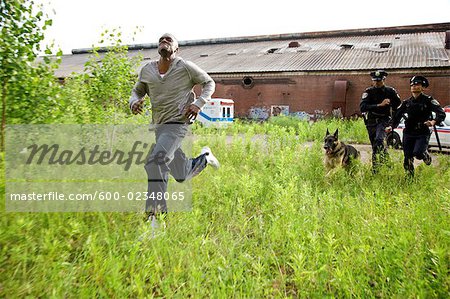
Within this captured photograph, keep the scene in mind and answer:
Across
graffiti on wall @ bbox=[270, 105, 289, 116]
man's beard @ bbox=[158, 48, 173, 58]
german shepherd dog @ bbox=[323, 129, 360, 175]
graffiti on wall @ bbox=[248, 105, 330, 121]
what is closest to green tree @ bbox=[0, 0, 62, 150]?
man's beard @ bbox=[158, 48, 173, 58]

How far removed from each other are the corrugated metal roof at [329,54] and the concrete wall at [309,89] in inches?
20.2

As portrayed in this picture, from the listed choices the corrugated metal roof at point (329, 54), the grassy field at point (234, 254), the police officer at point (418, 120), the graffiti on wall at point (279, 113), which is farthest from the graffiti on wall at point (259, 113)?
the grassy field at point (234, 254)

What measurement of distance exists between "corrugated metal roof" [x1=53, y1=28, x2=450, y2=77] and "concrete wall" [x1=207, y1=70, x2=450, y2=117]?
0.51 metres

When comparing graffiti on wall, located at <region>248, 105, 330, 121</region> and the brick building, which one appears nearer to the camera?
the brick building

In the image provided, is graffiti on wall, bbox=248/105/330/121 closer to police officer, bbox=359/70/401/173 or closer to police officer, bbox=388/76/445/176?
police officer, bbox=359/70/401/173

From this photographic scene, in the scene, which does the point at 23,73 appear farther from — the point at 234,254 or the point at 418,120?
the point at 418,120

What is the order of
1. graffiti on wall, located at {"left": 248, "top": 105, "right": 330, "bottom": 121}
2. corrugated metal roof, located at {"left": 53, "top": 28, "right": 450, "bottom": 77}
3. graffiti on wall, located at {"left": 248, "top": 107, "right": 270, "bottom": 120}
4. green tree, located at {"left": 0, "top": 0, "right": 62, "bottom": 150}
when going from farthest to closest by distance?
graffiti on wall, located at {"left": 248, "top": 107, "right": 270, "bottom": 120} → graffiti on wall, located at {"left": 248, "top": 105, "right": 330, "bottom": 121} → corrugated metal roof, located at {"left": 53, "top": 28, "right": 450, "bottom": 77} → green tree, located at {"left": 0, "top": 0, "right": 62, "bottom": 150}

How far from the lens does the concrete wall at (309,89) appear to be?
19734 mm

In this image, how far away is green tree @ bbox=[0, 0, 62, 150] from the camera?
337 cm

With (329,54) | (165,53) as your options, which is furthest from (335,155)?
(329,54)

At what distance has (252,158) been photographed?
753 cm

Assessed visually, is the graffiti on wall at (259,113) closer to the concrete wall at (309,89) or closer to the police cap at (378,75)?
the concrete wall at (309,89)

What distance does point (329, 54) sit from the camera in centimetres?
2502

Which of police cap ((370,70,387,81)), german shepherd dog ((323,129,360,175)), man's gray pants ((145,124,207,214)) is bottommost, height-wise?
german shepherd dog ((323,129,360,175))
